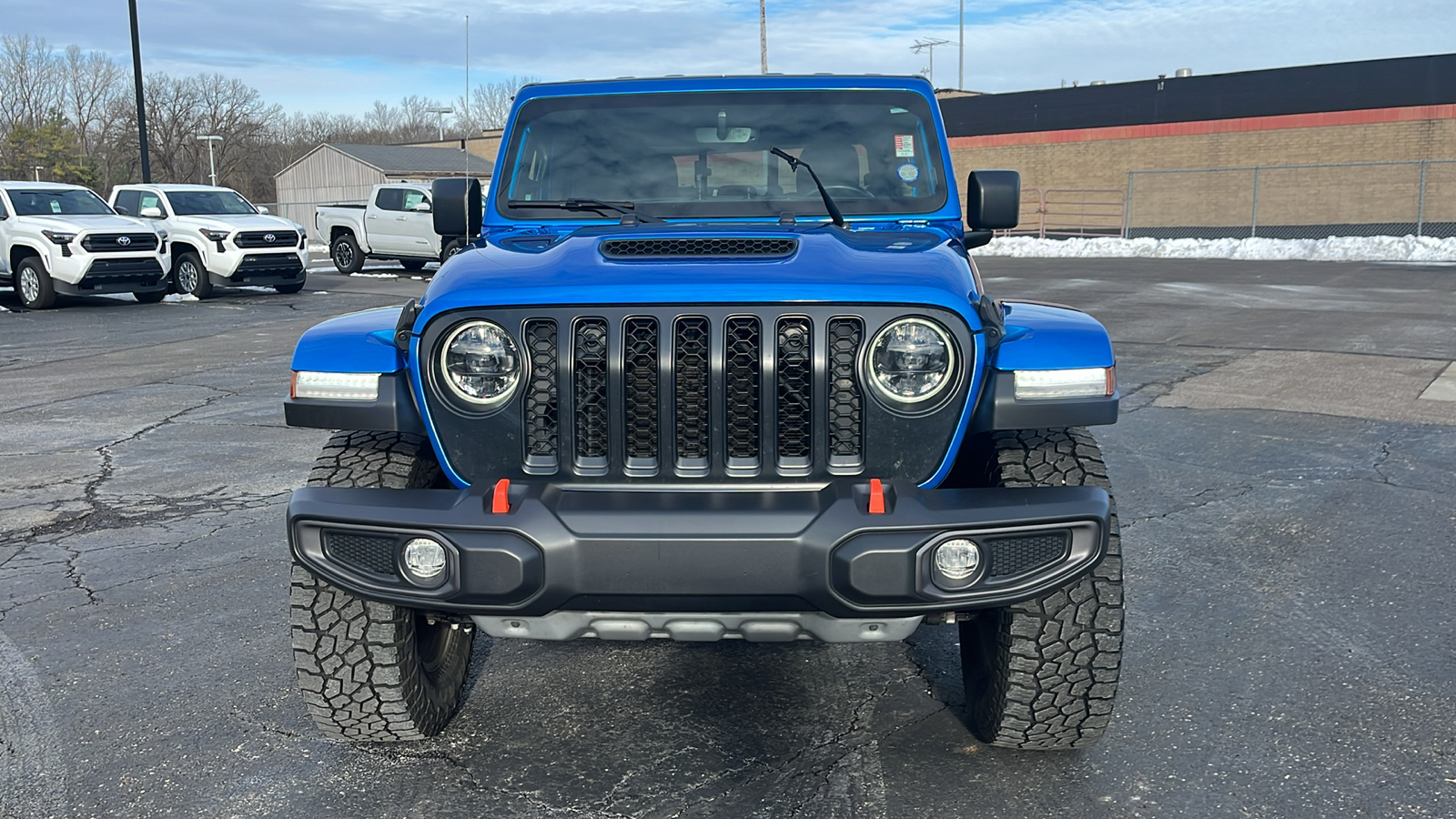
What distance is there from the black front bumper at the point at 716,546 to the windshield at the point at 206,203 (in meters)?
18.4

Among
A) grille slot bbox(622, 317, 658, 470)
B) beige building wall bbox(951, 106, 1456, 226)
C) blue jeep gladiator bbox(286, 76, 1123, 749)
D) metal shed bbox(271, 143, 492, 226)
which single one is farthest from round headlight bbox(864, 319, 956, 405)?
metal shed bbox(271, 143, 492, 226)

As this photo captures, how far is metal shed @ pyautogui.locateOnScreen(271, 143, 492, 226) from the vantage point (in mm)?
57778

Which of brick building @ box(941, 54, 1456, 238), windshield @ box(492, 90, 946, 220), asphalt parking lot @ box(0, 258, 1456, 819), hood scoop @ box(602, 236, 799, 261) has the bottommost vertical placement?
asphalt parking lot @ box(0, 258, 1456, 819)

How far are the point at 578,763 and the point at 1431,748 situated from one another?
7.51 ft

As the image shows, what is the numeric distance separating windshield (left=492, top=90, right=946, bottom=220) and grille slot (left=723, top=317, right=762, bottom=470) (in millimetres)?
1282

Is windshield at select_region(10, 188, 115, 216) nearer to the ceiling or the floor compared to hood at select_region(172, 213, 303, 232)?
nearer to the ceiling

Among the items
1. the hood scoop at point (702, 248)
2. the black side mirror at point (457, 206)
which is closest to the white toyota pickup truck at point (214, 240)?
the black side mirror at point (457, 206)

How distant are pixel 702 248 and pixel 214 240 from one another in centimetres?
1740

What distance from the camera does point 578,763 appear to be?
3258 millimetres

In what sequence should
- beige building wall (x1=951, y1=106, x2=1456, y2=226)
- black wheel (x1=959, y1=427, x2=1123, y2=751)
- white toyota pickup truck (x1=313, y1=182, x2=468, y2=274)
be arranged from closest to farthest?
black wheel (x1=959, y1=427, x2=1123, y2=751)
white toyota pickup truck (x1=313, y1=182, x2=468, y2=274)
beige building wall (x1=951, y1=106, x2=1456, y2=226)

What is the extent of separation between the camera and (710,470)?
112 inches

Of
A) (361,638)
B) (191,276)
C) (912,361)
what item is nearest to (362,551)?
(361,638)

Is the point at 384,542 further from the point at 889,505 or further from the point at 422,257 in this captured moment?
the point at 422,257

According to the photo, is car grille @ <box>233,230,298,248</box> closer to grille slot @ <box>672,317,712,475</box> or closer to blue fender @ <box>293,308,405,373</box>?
blue fender @ <box>293,308,405,373</box>
